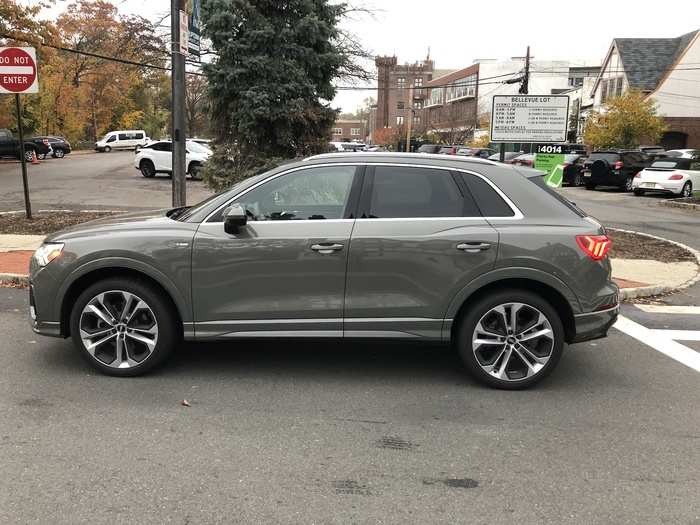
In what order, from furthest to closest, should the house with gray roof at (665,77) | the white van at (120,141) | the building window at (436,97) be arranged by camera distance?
the building window at (436,97), the white van at (120,141), the house with gray roof at (665,77)

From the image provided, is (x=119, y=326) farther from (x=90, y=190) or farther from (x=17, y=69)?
(x=90, y=190)

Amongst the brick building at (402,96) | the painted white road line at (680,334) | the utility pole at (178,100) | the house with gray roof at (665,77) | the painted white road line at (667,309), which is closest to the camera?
the painted white road line at (680,334)

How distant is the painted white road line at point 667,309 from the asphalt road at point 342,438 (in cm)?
149

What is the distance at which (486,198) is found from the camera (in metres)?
4.68

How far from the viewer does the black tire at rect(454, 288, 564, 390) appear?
4602 mm

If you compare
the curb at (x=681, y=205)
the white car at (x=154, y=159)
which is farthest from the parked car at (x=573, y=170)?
the white car at (x=154, y=159)

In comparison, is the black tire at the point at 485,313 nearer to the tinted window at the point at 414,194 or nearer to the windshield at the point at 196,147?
the tinted window at the point at 414,194

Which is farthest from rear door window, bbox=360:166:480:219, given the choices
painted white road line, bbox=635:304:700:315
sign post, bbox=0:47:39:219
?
sign post, bbox=0:47:39:219

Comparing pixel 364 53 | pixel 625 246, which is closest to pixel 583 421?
pixel 625 246

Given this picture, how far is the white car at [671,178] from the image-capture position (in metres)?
21.2

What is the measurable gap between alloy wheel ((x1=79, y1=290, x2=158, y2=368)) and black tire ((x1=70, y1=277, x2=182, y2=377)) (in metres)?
0.02

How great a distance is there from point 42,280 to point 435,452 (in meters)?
3.19

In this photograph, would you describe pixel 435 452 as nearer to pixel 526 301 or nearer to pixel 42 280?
pixel 526 301

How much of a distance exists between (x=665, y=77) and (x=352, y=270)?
42.9 metres
